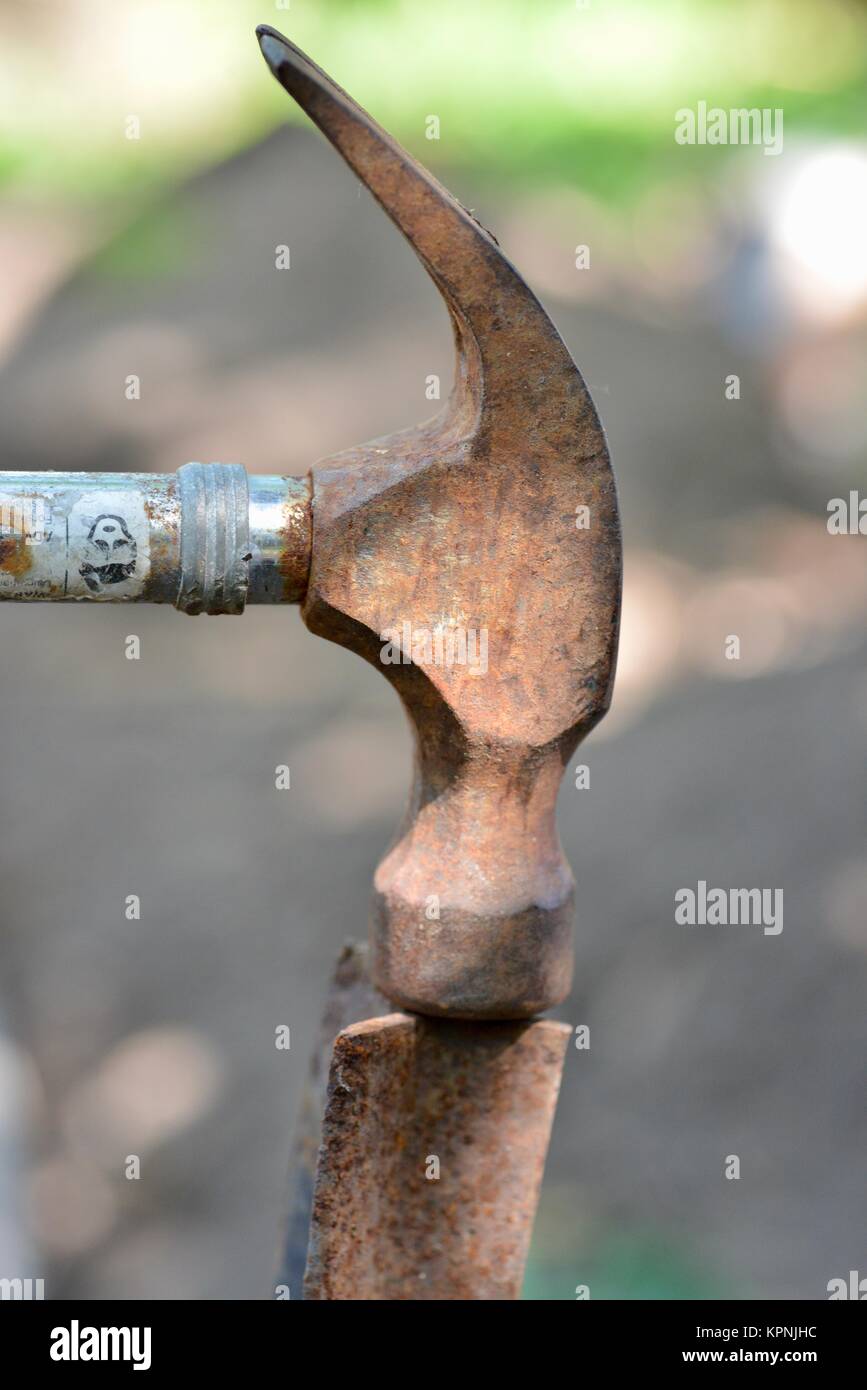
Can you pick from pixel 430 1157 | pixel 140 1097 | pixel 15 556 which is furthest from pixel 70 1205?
pixel 15 556

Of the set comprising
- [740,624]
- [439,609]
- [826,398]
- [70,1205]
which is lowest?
[70,1205]

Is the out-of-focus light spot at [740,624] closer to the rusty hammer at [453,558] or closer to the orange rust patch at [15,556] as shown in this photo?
the rusty hammer at [453,558]

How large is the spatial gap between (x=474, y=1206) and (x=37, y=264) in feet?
17.4

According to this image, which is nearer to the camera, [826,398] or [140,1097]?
[140,1097]

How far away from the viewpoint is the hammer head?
1.21 metres

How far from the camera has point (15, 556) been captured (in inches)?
47.2

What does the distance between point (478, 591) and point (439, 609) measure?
4 cm

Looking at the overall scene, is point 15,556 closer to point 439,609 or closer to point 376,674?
point 439,609

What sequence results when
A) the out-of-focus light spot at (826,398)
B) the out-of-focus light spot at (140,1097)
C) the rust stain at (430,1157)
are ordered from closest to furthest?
1. the rust stain at (430,1157)
2. the out-of-focus light spot at (140,1097)
3. the out-of-focus light spot at (826,398)

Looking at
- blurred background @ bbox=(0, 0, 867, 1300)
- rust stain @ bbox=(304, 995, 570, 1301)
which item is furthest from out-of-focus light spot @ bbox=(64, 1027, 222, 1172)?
rust stain @ bbox=(304, 995, 570, 1301)

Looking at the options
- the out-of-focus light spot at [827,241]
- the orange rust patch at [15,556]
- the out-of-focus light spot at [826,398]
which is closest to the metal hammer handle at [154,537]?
the orange rust patch at [15,556]

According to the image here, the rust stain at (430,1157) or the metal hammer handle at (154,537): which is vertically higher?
the metal hammer handle at (154,537)

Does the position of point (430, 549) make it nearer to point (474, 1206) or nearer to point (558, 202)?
point (474, 1206)

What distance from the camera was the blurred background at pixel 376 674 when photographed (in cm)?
345
